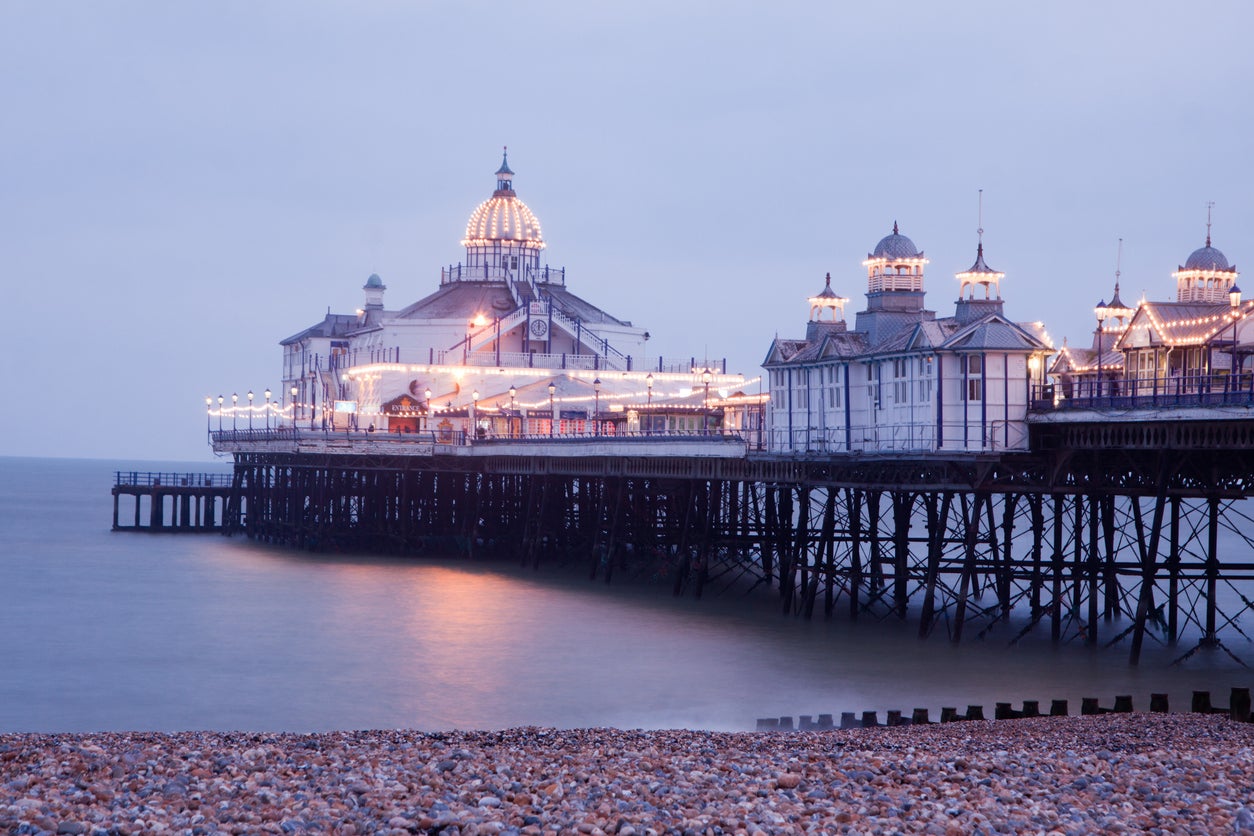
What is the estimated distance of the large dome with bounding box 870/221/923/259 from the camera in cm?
4028

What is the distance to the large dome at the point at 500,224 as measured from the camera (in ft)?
289

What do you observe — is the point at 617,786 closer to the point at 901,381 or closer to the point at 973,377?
the point at 973,377

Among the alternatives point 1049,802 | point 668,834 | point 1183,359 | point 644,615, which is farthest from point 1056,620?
point 668,834

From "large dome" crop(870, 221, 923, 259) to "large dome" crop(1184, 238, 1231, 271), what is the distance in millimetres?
7500

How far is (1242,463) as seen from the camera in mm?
30469

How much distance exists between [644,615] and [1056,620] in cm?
1073

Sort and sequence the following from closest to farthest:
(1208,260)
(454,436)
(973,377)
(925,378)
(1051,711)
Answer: (1051,711) < (973,377) < (925,378) < (1208,260) < (454,436)

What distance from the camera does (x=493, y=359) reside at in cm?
7844

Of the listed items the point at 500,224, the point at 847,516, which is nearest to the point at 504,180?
the point at 500,224

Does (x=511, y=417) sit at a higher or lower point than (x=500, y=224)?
lower

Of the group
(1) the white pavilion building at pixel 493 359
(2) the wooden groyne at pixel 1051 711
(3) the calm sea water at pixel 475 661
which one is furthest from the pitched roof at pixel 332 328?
(2) the wooden groyne at pixel 1051 711

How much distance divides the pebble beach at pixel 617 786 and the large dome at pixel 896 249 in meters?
22.4

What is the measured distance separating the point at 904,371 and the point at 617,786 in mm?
22428

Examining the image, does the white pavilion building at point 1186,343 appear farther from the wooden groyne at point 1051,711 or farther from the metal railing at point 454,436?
the metal railing at point 454,436
